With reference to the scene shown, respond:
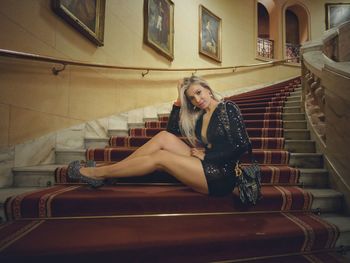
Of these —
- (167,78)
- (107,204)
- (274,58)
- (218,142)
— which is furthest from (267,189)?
(274,58)

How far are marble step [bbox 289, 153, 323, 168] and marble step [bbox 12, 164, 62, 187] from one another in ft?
7.08

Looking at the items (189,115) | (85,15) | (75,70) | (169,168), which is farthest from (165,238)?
(85,15)

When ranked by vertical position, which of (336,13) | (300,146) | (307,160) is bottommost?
(307,160)

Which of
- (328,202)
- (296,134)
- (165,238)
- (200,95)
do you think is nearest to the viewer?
(165,238)

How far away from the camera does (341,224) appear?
1633 mm

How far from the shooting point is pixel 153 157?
1735 mm

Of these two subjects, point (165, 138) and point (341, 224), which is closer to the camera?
point (341, 224)

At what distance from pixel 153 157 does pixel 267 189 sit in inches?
35.9

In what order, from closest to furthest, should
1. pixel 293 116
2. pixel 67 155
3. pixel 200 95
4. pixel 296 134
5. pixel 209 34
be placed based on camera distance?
pixel 200 95, pixel 67 155, pixel 296 134, pixel 293 116, pixel 209 34

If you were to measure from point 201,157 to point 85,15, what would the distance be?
2.32 meters

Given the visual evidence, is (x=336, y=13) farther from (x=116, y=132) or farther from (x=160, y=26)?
(x=116, y=132)

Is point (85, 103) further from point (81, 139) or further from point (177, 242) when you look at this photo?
point (177, 242)

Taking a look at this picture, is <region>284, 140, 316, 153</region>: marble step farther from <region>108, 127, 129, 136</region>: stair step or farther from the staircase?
<region>108, 127, 129, 136</region>: stair step

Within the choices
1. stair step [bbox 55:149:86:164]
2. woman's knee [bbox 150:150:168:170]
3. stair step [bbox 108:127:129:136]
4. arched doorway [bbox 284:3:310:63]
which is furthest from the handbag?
arched doorway [bbox 284:3:310:63]
